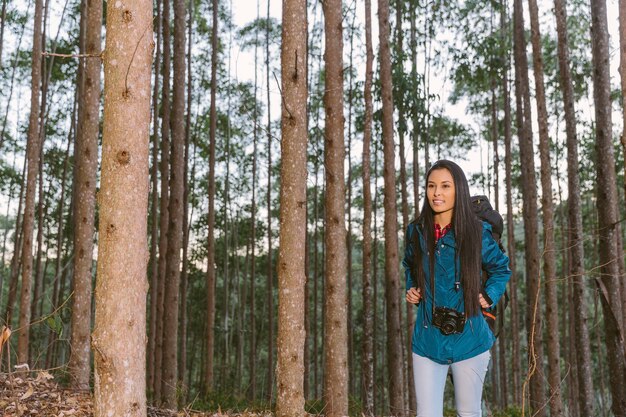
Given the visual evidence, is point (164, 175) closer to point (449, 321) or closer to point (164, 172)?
point (164, 172)

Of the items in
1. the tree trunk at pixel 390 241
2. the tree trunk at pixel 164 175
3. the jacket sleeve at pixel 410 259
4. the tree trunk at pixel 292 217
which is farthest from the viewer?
the tree trunk at pixel 164 175

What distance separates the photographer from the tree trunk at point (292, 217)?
4.19 m

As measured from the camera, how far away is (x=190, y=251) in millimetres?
24156

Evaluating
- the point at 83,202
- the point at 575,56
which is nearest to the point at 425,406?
the point at 83,202

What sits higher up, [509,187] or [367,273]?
[509,187]

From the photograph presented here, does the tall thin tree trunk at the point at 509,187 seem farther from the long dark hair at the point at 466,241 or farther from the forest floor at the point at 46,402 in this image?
the long dark hair at the point at 466,241

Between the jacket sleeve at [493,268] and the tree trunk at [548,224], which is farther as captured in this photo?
the tree trunk at [548,224]

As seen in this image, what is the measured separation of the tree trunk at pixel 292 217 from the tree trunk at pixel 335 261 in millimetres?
1075

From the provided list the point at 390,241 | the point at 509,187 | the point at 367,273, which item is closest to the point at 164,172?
the point at 367,273

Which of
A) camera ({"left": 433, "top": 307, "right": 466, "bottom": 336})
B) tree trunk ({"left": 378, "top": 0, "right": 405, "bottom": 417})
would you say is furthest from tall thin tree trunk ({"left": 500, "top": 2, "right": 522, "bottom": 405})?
camera ({"left": 433, "top": 307, "right": 466, "bottom": 336})

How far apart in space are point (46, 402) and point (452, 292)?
152 inches

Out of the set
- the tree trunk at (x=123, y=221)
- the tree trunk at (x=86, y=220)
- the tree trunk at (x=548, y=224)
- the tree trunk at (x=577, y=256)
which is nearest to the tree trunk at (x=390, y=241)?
the tree trunk at (x=548, y=224)

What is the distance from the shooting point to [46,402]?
199 inches

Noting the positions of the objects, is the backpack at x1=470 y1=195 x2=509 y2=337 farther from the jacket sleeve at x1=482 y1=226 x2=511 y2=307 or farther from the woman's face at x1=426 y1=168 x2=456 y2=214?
the woman's face at x1=426 y1=168 x2=456 y2=214
